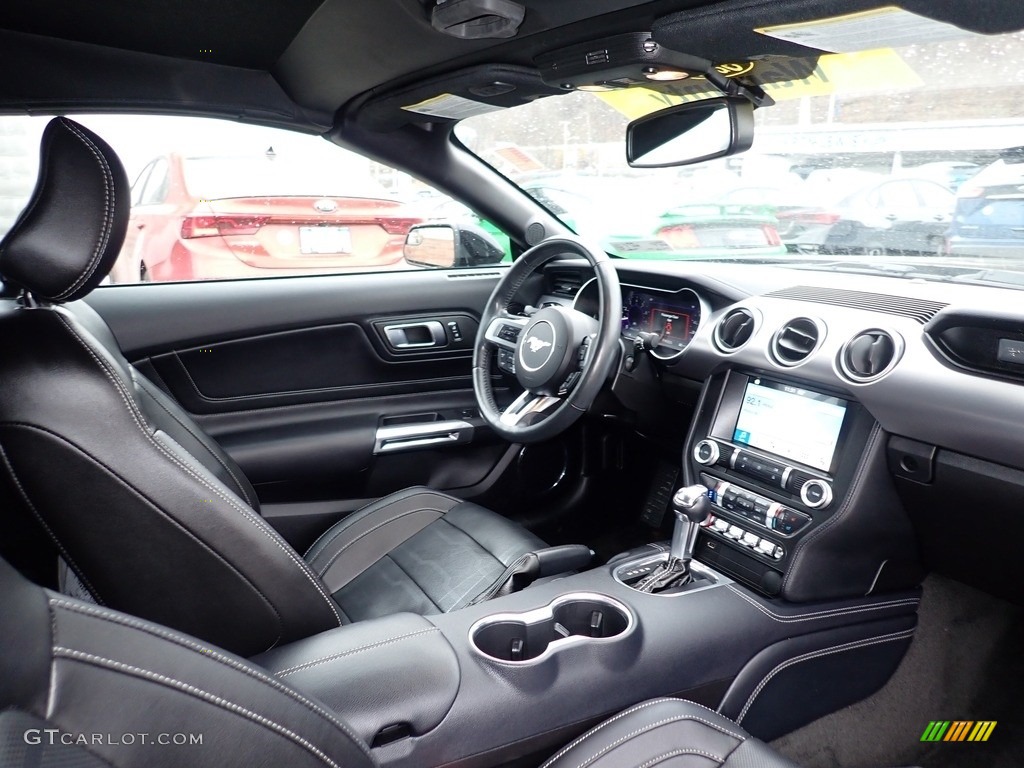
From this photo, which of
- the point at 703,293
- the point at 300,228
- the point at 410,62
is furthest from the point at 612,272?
the point at 300,228

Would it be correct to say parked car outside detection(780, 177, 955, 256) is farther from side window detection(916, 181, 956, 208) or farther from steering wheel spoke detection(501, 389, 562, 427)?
steering wheel spoke detection(501, 389, 562, 427)

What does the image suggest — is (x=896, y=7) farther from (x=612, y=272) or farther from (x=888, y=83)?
(x=612, y=272)

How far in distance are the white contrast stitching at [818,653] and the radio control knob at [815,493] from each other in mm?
318

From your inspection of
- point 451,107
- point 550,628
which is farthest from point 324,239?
point 550,628

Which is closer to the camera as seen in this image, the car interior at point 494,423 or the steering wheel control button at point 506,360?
the car interior at point 494,423

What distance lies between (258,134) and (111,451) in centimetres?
163

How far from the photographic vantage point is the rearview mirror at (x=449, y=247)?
2.80m

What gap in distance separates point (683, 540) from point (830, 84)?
3.91 feet

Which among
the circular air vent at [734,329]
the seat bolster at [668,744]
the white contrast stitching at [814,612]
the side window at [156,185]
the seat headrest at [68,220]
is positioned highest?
the side window at [156,185]

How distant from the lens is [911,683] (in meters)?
1.86

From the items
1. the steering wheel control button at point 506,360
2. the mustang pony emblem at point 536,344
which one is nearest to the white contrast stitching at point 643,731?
the mustang pony emblem at point 536,344

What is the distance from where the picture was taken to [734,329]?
6.51 ft

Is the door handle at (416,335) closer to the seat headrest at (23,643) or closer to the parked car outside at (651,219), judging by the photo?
the parked car outside at (651,219)

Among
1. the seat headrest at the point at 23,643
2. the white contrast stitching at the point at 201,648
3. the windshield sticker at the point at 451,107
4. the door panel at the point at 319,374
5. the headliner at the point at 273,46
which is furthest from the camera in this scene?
the door panel at the point at 319,374
